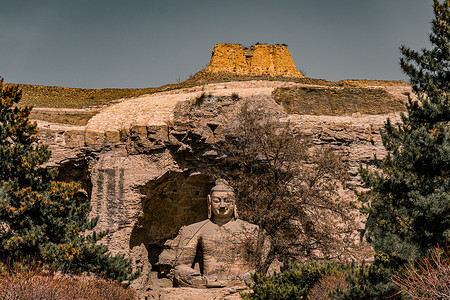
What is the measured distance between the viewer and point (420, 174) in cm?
891

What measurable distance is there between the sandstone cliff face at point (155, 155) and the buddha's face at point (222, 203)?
1.81 meters

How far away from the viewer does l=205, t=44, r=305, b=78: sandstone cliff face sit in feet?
74.2

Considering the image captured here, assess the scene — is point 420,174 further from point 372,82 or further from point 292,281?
point 372,82

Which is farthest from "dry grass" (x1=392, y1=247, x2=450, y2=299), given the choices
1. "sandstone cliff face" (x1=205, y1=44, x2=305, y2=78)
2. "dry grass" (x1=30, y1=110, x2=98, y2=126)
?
"sandstone cliff face" (x1=205, y1=44, x2=305, y2=78)

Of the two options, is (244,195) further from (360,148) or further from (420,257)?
(420,257)

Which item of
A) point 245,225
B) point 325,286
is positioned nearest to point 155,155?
point 245,225

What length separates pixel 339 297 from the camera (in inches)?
359

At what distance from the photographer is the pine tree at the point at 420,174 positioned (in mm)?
8414

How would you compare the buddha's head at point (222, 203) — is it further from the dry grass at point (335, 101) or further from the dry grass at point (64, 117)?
the dry grass at point (64, 117)

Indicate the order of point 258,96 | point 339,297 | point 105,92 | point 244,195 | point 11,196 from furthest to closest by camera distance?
point 105,92 → point 258,96 → point 244,195 → point 11,196 → point 339,297

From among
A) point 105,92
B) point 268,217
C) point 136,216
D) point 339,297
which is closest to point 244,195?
point 268,217

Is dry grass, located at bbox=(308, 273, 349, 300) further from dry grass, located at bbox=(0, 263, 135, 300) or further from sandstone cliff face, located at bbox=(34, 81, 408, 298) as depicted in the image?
dry grass, located at bbox=(0, 263, 135, 300)

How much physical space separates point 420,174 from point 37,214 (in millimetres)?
7213

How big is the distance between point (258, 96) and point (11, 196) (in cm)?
705
